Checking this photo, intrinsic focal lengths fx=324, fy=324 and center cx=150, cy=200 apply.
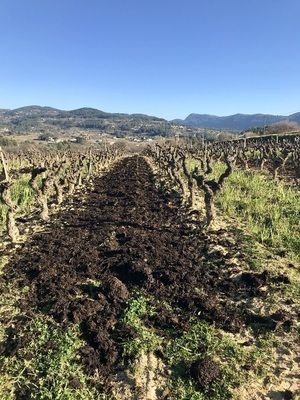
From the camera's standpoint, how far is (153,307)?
19.3 feet

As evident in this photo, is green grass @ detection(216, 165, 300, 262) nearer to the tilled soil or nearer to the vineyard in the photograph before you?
the vineyard

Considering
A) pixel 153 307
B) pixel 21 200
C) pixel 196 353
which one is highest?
pixel 21 200

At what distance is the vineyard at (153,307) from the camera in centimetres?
431

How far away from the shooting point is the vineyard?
4312 millimetres

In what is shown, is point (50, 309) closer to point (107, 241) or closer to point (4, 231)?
point (107, 241)

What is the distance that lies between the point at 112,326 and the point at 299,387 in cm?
282

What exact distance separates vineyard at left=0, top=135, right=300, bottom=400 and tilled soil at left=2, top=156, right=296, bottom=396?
3 cm

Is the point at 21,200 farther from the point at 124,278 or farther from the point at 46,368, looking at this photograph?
the point at 46,368

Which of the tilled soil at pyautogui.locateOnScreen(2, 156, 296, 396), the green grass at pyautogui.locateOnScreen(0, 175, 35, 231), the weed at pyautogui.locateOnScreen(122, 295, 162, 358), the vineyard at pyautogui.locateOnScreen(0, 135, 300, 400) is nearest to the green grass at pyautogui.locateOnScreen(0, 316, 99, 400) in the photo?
the vineyard at pyautogui.locateOnScreen(0, 135, 300, 400)

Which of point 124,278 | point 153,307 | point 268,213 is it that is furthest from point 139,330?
point 268,213

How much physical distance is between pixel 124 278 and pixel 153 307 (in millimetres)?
1293

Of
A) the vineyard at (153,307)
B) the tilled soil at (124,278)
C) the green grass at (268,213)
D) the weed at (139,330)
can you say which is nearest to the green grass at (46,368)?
the vineyard at (153,307)

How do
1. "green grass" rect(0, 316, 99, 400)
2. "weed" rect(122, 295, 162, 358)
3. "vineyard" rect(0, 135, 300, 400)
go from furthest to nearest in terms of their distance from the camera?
"weed" rect(122, 295, 162, 358)
"vineyard" rect(0, 135, 300, 400)
"green grass" rect(0, 316, 99, 400)

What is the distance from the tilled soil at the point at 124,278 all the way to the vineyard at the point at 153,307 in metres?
0.03
